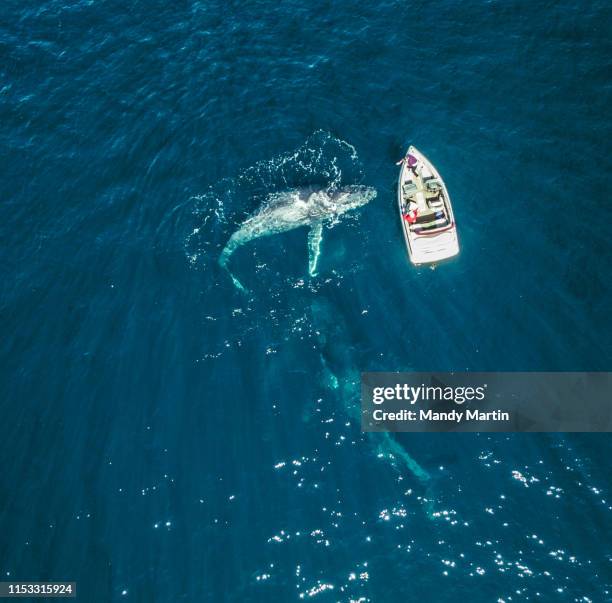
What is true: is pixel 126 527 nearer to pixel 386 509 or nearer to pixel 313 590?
pixel 313 590

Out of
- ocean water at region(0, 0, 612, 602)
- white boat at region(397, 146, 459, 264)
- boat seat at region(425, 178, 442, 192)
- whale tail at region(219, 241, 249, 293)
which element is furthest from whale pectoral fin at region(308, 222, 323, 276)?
boat seat at region(425, 178, 442, 192)

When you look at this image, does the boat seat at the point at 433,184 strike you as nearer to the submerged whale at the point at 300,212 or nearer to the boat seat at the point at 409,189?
the boat seat at the point at 409,189

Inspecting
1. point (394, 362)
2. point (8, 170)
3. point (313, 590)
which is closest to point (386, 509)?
point (313, 590)

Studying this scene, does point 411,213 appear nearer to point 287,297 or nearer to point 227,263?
point 287,297

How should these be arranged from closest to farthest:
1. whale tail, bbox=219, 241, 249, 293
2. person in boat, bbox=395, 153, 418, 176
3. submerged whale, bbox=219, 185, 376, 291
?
whale tail, bbox=219, 241, 249, 293, submerged whale, bbox=219, 185, 376, 291, person in boat, bbox=395, 153, 418, 176

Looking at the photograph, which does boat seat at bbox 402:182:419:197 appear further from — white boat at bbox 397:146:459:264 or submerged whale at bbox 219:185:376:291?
submerged whale at bbox 219:185:376:291

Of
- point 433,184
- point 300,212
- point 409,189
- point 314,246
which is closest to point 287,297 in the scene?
point 314,246

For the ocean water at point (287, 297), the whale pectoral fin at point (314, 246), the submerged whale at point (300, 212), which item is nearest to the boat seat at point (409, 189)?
the ocean water at point (287, 297)
